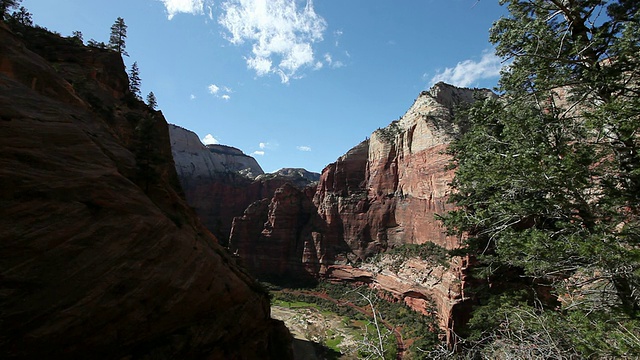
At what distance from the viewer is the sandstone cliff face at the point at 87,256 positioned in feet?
26.9

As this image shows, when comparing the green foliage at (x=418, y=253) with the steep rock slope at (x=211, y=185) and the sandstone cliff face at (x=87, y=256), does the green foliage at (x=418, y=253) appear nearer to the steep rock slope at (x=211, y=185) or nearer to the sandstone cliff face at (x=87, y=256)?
the sandstone cliff face at (x=87, y=256)

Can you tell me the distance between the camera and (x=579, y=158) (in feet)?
25.2

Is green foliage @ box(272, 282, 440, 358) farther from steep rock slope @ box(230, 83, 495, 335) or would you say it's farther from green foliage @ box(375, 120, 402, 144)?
green foliage @ box(375, 120, 402, 144)

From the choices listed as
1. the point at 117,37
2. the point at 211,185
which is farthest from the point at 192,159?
the point at 117,37

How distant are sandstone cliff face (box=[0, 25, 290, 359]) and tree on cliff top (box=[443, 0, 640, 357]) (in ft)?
43.0

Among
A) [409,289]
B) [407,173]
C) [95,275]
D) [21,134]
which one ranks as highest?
[407,173]

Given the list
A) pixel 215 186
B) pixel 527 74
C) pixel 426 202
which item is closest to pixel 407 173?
pixel 426 202

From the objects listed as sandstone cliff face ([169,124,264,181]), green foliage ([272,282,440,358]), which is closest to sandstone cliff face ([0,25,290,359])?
green foliage ([272,282,440,358])

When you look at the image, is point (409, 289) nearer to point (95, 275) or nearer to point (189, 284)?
point (189, 284)

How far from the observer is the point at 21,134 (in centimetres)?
1020

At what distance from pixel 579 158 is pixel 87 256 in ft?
50.6

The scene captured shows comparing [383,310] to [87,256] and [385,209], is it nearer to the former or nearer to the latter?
[385,209]

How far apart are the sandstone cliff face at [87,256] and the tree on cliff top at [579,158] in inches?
516

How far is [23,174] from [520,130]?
16423 millimetres
